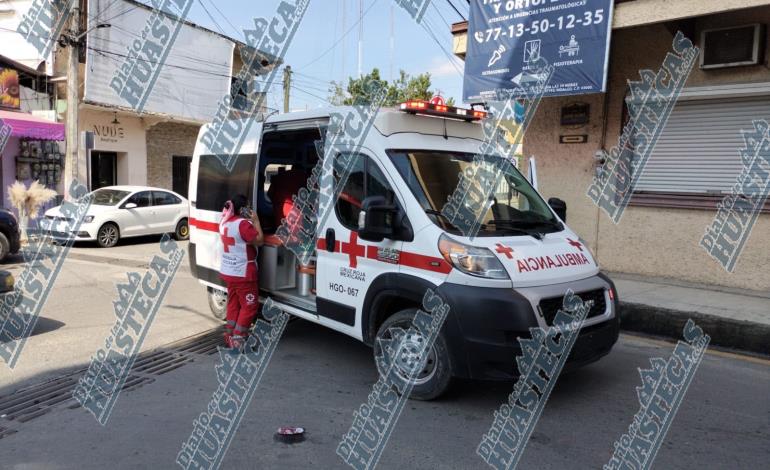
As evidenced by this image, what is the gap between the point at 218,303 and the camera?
720cm

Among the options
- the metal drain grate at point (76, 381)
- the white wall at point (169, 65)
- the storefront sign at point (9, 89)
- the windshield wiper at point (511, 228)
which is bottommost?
the metal drain grate at point (76, 381)

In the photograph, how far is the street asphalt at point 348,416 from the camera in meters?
3.74

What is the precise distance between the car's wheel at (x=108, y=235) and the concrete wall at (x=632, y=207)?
9.81 m

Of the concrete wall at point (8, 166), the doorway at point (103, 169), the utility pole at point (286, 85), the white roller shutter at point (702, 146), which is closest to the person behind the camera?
the white roller shutter at point (702, 146)

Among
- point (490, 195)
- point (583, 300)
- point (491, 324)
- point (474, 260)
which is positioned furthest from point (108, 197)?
point (583, 300)

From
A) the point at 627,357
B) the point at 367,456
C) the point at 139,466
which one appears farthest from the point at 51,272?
the point at 627,357

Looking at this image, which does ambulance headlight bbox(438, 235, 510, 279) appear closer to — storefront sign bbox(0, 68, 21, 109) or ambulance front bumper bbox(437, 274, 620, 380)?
ambulance front bumper bbox(437, 274, 620, 380)

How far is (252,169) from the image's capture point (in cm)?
630

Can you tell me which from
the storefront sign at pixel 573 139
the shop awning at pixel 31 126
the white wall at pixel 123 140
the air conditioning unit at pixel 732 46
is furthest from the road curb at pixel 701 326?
the white wall at pixel 123 140

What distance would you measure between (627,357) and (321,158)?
359cm

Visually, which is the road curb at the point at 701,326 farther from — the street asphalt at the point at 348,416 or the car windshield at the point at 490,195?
the car windshield at the point at 490,195

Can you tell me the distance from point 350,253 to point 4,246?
29.0 ft

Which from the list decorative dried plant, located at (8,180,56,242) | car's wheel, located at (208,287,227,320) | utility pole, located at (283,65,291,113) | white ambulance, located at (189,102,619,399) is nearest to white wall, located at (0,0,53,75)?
decorative dried plant, located at (8,180,56,242)

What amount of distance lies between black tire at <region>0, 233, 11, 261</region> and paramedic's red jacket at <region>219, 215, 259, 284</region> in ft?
23.7
